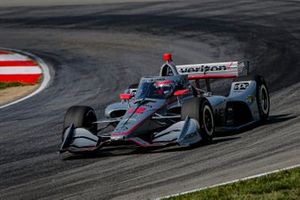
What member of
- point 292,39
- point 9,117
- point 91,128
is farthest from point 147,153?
point 292,39

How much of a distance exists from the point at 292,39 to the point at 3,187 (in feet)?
44.7

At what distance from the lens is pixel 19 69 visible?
23.7 meters

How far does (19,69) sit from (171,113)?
31.4ft

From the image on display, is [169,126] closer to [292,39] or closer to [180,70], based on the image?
[180,70]

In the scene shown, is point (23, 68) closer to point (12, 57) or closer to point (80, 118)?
point (12, 57)

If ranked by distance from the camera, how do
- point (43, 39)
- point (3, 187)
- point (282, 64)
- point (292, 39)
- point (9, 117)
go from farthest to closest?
point (43, 39)
point (292, 39)
point (282, 64)
point (9, 117)
point (3, 187)

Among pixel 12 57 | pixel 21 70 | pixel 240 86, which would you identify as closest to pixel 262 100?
pixel 240 86

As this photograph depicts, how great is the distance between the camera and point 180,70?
658 inches

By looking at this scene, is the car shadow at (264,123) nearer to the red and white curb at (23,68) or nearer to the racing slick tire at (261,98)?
the racing slick tire at (261,98)

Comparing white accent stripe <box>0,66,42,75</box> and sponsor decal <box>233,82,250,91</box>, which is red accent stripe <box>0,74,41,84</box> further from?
sponsor decal <box>233,82,250,91</box>

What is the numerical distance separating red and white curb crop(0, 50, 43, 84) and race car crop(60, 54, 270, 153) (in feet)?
22.2

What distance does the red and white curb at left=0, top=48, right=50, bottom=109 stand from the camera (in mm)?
22523

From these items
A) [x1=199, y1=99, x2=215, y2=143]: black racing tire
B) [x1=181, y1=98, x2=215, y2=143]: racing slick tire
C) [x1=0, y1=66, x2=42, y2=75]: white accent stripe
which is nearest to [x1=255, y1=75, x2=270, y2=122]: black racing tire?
[x1=199, y1=99, x2=215, y2=143]: black racing tire

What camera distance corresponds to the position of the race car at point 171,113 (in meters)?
14.0
